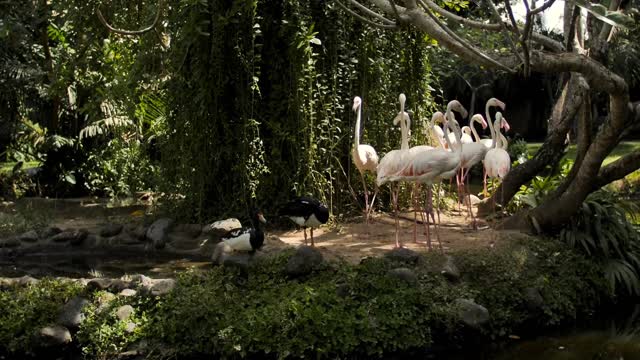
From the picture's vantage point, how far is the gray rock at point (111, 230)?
984cm

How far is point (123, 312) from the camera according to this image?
6418 mm

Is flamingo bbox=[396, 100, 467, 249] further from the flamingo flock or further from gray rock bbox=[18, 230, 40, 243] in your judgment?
gray rock bbox=[18, 230, 40, 243]

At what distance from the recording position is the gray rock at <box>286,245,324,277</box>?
7031 millimetres

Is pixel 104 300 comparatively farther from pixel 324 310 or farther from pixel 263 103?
pixel 263 103

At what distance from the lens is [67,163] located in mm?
13312

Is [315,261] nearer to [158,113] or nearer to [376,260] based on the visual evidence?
[376,260]

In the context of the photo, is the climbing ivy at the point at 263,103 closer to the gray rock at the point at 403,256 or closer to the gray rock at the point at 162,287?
the gray rock at the point at 403,256

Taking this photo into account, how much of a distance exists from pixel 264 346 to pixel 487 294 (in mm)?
2371

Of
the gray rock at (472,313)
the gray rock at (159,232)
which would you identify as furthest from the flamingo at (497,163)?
the gray rock at (159,232)

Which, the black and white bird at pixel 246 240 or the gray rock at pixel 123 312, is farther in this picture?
the black and white bird at pixel 246 240

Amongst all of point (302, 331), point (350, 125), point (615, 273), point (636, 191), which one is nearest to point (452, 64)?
point (636, 191)

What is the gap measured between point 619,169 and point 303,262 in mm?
3705

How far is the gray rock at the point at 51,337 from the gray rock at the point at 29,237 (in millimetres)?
3715

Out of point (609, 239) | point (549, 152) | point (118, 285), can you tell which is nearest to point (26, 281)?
point (118, 285)
